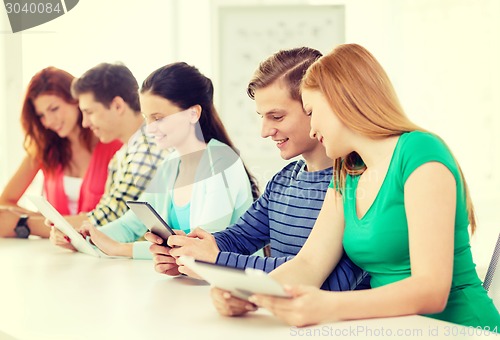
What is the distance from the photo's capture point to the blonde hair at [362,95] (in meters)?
1.41

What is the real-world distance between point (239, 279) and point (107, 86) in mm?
2178

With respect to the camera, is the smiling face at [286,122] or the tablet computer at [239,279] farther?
the smiling face at [286,122]

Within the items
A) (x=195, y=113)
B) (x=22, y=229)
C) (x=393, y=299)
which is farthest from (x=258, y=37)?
(x=393, y=299)

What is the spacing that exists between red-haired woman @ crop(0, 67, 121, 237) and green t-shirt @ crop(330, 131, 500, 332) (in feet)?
6.41

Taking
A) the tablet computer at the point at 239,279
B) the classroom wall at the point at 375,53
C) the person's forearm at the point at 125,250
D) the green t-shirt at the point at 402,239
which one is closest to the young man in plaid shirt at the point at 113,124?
the person's forearm at the point at 125,250

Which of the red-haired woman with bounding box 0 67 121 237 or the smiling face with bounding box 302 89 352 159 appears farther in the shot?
the red-haired woman with bounding box 0 67 121 237

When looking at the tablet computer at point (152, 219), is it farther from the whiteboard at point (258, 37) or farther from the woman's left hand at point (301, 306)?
the whiteboard at point (258, 37)

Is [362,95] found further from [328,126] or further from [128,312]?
[128,312]

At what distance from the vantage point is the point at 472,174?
430cm

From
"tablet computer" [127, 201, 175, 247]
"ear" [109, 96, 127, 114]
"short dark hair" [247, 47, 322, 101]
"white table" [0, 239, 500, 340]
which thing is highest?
"short dark hair" [247, 47, 322, 101]

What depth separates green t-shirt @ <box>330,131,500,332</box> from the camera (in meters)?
1.37

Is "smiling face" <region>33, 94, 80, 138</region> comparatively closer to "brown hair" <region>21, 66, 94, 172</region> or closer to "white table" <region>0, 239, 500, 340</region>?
"brown hair" <region>21, 66, 94, 172</region>

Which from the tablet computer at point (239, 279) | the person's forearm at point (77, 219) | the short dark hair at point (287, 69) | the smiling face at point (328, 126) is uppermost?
the short dark hair at point (287, 69)

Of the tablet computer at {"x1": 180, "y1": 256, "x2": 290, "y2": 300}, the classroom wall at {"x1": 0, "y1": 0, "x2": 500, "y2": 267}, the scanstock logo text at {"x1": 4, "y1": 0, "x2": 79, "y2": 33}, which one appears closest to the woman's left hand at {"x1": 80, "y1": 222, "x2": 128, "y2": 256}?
A: the tablet computer at {"x1": 180, "y1": 256, "x2": 290, "y2": 300}
